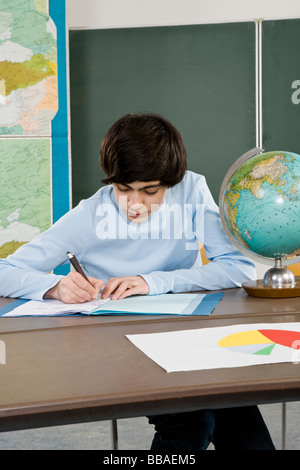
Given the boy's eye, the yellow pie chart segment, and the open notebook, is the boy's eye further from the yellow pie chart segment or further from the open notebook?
the yellow pie chart segment

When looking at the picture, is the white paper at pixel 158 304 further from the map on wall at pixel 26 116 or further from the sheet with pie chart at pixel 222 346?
the map on wall at pixel 26 116

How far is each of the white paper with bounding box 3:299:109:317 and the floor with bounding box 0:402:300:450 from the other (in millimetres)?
1098

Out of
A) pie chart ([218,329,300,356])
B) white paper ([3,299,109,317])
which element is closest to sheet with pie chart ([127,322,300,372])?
pie chart ([218,329,300,356])

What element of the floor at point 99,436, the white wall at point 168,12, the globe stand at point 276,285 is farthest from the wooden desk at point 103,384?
the white wall at point 168,12

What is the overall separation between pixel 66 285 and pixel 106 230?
39cm

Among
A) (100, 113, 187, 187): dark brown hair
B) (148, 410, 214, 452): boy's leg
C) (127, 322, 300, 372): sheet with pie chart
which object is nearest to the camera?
(127, 322, 300, 372): sheet with pie chart

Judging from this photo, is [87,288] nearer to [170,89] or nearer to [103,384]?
[103,384]

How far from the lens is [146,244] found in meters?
1.76

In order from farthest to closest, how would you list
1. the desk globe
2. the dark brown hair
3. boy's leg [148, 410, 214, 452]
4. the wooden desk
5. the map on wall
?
the map on wall, the dark brown hair, the desk globe, boy's leg [148, 410, 214, 452], the wooden desk

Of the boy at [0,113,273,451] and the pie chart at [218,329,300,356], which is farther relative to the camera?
the boy at [0,113,273,451]

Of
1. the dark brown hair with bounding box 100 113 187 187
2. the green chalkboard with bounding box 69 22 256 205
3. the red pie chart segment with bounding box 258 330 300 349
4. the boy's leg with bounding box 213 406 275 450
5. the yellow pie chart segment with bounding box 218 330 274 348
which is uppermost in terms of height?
the green chalkboard with bounding box 69 22 256 205

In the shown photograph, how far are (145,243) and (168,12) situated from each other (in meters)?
2.47

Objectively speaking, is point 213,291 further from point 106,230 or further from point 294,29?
point 294,29

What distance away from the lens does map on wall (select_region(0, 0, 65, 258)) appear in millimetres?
3570
